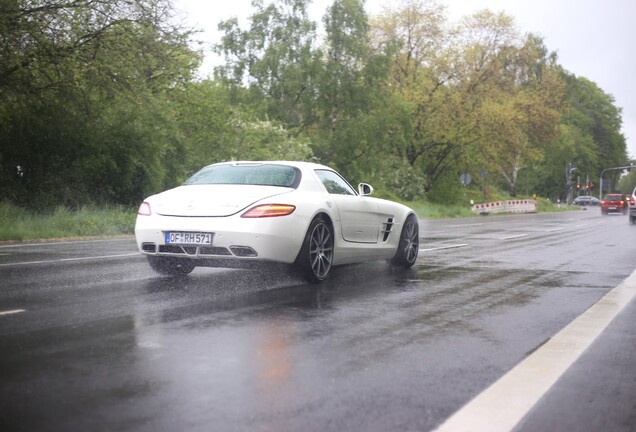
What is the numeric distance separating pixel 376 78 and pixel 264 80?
6708 mm

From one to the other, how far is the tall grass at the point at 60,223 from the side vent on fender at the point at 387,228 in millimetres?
9398

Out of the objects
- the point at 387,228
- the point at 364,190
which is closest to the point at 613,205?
the point at 387,228

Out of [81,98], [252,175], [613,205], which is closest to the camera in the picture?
[252,175]

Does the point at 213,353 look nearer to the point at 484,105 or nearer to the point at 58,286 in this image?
the point at 58,286

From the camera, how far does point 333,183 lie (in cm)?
947

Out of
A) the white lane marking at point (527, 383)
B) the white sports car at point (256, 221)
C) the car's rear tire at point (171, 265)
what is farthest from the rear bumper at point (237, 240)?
the white lane marking at point (527, 383)

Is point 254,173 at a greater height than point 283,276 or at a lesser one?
greater

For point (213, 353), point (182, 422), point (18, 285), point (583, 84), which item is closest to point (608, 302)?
point (213, 353)

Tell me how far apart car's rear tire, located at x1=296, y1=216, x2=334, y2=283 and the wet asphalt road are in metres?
0.18

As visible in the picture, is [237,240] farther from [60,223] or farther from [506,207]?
[506,207]

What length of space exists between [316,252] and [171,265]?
181cm

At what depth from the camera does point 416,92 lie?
166ft

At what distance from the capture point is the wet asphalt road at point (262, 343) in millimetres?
3594

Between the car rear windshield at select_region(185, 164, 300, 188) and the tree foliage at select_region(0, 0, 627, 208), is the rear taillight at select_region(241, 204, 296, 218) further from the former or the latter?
the tree foliage at select_region(0, 0, 627, 208)
